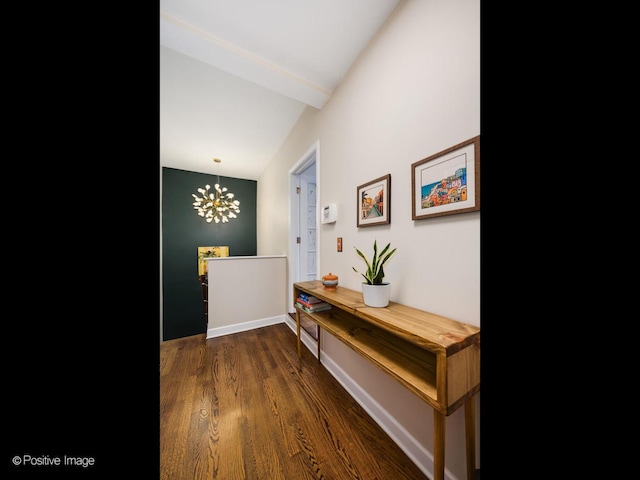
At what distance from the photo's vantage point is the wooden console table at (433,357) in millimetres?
686

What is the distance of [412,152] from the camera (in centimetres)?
105

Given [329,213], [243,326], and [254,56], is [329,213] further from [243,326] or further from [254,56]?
[243,326]

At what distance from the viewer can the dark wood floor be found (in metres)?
1.00

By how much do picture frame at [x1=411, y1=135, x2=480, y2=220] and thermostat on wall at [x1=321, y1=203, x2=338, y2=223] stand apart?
73 centimetres

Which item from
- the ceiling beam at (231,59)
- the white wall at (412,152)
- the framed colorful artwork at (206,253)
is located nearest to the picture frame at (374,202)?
the white wall at (412,152)

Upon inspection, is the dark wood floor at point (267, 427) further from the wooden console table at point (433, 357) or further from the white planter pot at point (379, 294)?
the white planter pot at point (379, 294)

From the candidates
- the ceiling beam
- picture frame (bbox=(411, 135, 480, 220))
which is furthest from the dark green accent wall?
picture frame (bbox=(411, 135, 480, 220))

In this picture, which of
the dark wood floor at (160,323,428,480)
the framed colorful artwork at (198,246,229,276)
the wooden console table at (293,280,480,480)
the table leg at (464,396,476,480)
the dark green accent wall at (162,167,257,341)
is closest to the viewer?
the wooden console table at (293,280,480,480)

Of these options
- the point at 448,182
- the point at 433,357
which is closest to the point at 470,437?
the point at 433,357

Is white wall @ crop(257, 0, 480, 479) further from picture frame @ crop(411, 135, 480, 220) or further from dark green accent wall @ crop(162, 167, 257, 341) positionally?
dark green accent wall @ crop(162, 167, 257, 341)

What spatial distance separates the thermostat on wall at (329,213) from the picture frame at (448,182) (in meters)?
0.73
